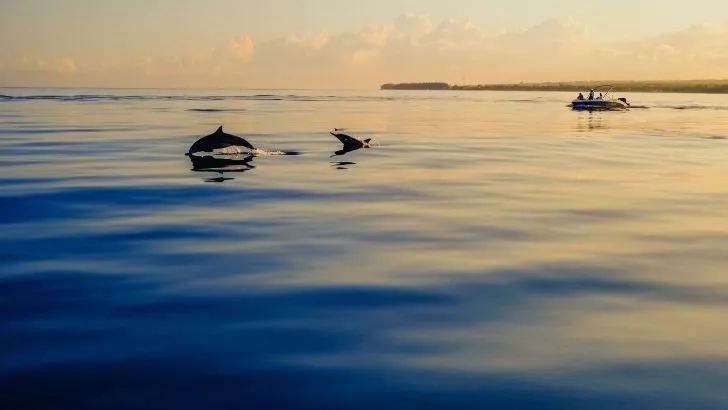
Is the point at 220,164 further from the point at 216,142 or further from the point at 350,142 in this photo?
the point at 350,142

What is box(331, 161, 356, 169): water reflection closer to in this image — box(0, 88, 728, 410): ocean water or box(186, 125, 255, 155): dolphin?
box(186, 125, 255, 155): dolphin

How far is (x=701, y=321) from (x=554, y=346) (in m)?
2.11

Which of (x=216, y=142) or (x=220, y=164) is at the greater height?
(x=216, y=142)

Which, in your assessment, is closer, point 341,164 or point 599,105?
point 341,164

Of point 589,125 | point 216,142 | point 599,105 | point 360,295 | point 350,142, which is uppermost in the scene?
point 216,142

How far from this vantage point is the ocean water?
6387 millimetres

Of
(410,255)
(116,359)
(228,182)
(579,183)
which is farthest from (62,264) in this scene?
(579,183)

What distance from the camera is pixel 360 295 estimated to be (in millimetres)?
9383

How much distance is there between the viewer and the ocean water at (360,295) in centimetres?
639

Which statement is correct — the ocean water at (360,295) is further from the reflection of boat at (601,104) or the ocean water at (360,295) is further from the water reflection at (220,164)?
the reflection of boat at (601,104)

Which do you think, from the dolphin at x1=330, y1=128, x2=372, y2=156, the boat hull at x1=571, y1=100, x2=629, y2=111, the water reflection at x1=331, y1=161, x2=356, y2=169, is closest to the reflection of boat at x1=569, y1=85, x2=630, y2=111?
the boat hull at x1=571, y1=100, x2=629, y2=111

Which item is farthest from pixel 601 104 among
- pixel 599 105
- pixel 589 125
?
pixel 589 125

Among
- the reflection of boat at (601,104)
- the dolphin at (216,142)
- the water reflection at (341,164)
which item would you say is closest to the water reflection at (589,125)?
the reflection of boat at (601,104)

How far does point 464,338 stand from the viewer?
305 inches
